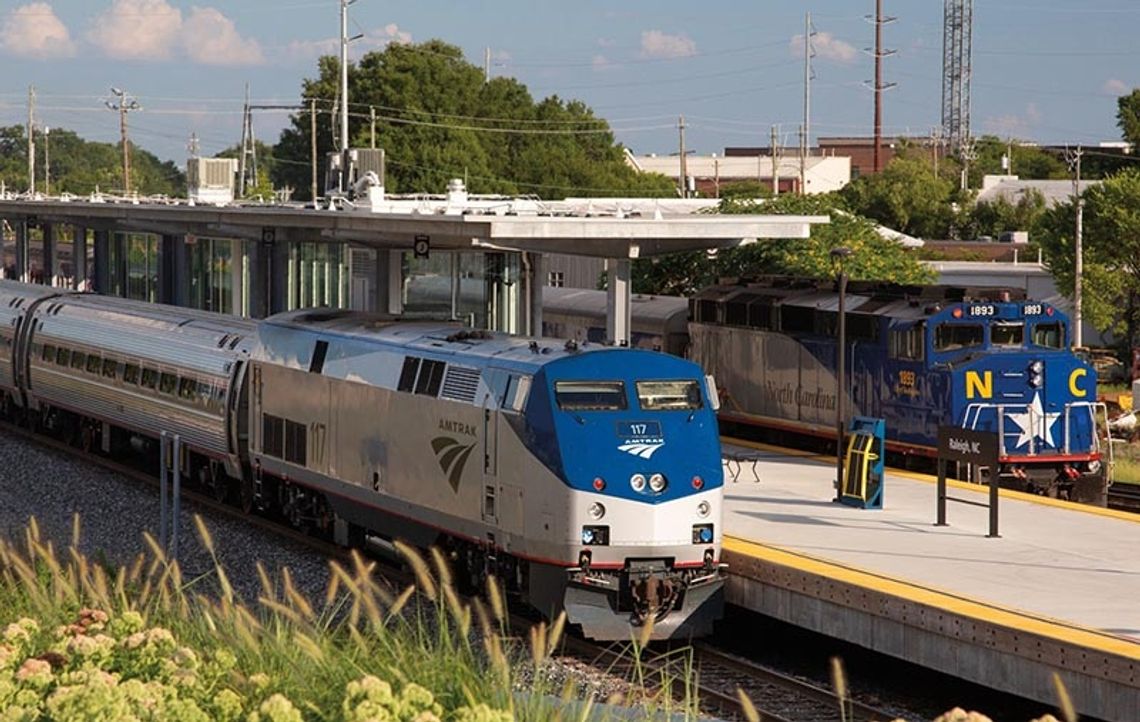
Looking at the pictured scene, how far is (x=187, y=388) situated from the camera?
2756cm

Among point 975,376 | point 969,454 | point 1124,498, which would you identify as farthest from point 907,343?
point 1124,498

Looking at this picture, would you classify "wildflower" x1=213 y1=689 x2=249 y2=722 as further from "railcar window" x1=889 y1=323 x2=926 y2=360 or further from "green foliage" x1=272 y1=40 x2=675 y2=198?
"green foliage" x1=272 y1=40 x2=675 y2=198

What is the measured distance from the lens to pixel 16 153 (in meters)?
174

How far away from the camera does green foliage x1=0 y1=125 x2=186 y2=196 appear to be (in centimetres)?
13512

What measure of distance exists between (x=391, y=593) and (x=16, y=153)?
536ft

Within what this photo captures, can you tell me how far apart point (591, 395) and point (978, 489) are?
26.4ft

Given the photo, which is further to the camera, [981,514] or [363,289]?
[363,289]

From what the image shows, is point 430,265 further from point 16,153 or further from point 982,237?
point 16,153

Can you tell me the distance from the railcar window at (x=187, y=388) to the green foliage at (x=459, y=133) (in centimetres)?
6369

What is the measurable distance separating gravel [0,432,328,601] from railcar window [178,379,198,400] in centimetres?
165

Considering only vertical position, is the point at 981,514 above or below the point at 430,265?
below

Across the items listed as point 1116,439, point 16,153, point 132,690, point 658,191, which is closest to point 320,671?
point 132,690

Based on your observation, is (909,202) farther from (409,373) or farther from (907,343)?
(409,373)

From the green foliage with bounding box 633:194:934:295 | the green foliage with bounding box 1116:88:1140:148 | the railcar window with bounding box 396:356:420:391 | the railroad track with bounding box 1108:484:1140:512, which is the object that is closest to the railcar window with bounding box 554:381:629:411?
the railcar window with bounding box 396:356:420:391
